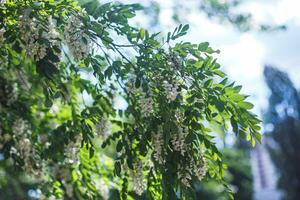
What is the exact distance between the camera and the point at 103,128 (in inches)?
91.6

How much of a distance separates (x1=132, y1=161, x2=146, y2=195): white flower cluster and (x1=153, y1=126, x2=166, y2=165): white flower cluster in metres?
0.22

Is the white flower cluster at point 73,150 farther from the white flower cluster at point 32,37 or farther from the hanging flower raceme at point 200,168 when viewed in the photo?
the hanging flower raceme at point 200,168

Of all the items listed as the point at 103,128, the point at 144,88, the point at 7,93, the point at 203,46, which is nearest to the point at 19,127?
the point at 7,93

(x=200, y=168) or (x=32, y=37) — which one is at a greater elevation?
(x=32, y=37)

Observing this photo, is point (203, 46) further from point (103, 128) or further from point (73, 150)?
point (73, 150)

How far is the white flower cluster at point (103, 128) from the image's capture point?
2312mm

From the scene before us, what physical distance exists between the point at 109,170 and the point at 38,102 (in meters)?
0.72

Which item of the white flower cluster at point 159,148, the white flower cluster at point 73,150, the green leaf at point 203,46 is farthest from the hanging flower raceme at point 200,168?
the white flower cluster at point 73,150

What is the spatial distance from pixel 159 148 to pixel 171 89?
25 centimetres

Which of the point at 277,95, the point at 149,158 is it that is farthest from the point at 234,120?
the point at 277,95

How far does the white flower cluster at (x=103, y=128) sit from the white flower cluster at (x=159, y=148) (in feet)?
1.32

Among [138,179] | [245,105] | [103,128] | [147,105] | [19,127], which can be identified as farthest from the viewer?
[19,127]

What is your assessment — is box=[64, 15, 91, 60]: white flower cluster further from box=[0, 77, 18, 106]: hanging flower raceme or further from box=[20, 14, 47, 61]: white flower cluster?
box=[0, 77, 18, 106]: hanging flower raceme

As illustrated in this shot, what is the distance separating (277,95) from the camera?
599 inches
